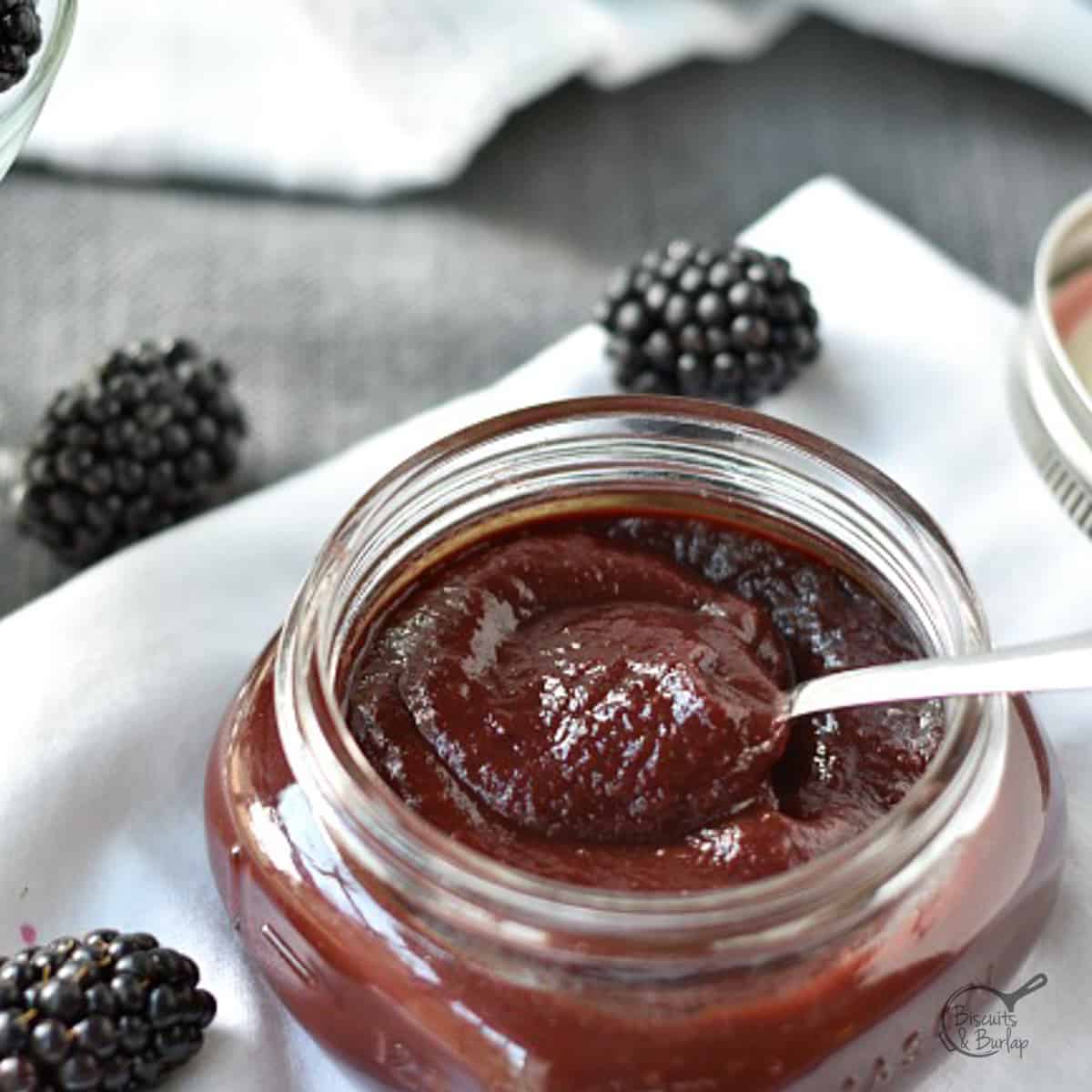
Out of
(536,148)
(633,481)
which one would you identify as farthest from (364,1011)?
(536,148)

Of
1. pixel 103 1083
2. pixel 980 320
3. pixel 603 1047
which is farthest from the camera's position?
pixel 980 320

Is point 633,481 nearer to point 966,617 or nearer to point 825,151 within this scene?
point 966,617

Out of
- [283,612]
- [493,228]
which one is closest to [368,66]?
[493,228]

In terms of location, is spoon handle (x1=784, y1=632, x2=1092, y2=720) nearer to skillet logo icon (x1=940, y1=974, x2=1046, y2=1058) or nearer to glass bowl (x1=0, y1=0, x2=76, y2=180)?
skillet logo icon (x1=940, y1=974, x2=1046, y2=1058)

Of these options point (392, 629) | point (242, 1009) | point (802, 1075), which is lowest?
point (242, 1009)

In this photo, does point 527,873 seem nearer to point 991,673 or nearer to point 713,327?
point 991,673

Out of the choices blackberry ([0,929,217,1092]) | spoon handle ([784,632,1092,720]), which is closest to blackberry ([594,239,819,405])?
spoon handle ([784,632,1092,720])

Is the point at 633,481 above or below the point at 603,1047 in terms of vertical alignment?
above
